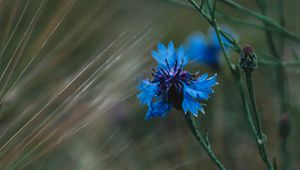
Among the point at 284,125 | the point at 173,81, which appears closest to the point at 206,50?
the point at 284,125

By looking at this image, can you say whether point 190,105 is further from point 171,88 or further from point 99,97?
point 99,97

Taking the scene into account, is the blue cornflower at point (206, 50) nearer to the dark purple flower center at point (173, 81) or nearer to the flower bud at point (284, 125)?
the flower bud at point (284, 125)

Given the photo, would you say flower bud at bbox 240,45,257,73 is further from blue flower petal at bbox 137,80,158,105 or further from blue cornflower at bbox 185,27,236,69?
blue cornflower at bbox 185,27,236,69

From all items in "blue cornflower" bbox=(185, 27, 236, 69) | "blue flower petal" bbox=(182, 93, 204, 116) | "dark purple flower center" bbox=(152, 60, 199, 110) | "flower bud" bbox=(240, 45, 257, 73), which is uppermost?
"blue cornflower" bbox=(185, 27, 236, 69)

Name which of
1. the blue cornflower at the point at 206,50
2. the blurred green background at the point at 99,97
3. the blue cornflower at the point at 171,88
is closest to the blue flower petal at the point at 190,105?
the blue cornflower at the point at 171,88

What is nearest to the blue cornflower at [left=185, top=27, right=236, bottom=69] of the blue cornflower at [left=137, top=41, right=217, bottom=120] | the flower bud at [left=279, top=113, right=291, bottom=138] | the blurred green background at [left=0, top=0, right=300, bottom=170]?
the blurred green background at [left=0, top=0, right=300, bottom=170]

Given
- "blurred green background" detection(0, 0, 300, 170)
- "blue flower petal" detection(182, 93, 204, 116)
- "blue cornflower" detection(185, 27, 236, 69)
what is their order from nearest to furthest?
"blue flower petal" detection(182, 93, 204, 116), "blurred green background" detection(0, 0, 300, 170), "blue cornflower" detection(185, 27, 236, 69)

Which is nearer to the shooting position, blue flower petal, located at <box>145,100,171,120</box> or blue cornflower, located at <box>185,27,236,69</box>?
blue flower petal, located at <box>145,100,171,120</box>
